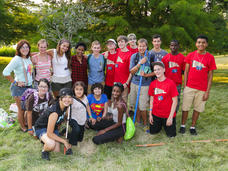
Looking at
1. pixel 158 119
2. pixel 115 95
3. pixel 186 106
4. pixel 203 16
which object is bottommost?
pixel 158 119

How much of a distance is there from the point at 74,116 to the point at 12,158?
4.13ft

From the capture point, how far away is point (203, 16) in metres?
7.86

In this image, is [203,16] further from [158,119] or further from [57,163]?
[57,163]

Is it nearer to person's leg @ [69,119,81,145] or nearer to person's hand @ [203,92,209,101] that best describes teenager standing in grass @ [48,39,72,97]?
person's leg @ [69,119,81,145]

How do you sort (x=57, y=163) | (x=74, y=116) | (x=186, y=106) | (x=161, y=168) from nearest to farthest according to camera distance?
(x=161, y=168) < (x=57, y=163) < (x=74, y=116) < (x=186, y=106)

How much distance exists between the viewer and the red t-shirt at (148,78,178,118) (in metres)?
3.87

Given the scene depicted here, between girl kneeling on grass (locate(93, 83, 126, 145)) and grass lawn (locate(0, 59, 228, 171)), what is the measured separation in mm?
147

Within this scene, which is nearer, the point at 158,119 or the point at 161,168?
the point at 161,168

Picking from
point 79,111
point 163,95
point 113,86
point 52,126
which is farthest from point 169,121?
point 52,126

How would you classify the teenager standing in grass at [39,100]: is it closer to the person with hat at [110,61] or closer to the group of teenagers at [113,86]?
the group of teenagers at [113,86]

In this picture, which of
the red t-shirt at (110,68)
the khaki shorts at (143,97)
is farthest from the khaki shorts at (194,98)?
the red t-shirt at (110,68)

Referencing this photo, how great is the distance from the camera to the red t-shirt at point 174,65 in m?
4.23

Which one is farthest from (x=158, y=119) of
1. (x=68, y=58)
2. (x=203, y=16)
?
(x=203, y=16)

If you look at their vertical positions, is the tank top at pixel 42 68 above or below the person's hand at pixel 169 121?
above
